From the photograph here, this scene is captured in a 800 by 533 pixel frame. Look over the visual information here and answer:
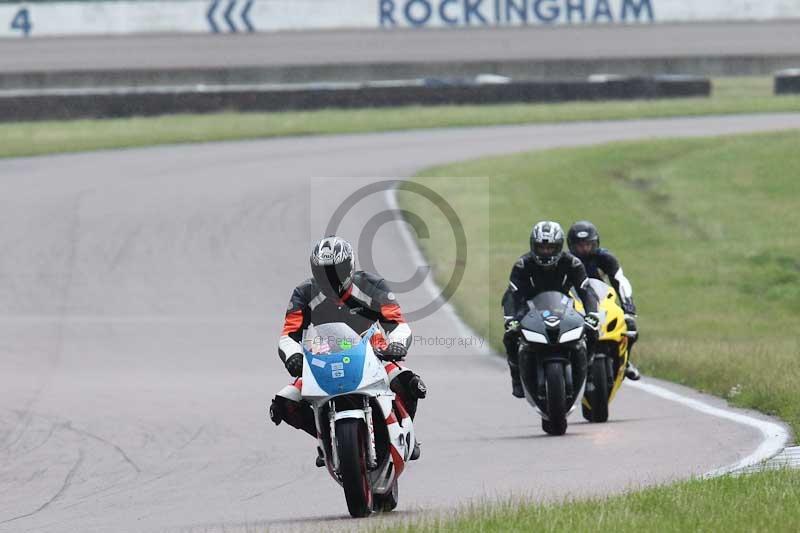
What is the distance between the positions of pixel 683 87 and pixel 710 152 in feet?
29.6

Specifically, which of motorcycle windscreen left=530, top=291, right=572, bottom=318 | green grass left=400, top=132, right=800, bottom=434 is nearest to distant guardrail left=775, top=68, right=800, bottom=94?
green grass left=400, top=132, right=800, bottom=434

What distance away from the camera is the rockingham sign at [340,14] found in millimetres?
51156

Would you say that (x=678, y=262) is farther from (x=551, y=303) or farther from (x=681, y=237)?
(x=551, y=303)

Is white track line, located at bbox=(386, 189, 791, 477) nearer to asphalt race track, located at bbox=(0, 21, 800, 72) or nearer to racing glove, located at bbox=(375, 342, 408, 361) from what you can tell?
racing glove, located at bbox=(375, 342, 408, 361)

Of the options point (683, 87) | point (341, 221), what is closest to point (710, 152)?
point (683, 87)

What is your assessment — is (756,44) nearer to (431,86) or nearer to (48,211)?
(431,86)

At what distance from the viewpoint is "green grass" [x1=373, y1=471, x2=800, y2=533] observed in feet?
23.6

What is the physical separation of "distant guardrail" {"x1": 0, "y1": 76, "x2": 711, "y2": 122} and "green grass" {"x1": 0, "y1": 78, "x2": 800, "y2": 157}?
23 cm

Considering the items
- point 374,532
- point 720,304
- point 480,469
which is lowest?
point 720,304

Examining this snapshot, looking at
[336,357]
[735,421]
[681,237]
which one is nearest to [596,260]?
[735,421]

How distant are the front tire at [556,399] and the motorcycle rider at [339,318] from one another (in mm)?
3110

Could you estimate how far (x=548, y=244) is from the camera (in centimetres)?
1244

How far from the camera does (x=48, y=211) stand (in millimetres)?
28906

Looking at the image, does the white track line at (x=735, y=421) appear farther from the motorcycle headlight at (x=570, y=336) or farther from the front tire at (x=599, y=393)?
the motorcycle headlight at (x=570, y=336)
